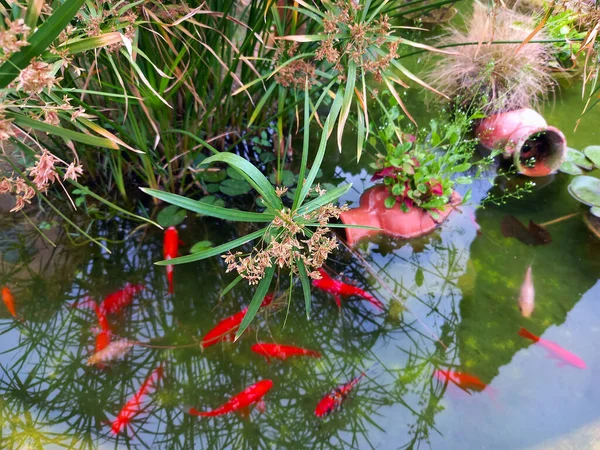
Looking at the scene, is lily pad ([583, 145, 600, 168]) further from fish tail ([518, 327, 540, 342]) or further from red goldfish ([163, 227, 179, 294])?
red goldfish ([163, 227, 179, 294])

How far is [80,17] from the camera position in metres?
→ 1.23

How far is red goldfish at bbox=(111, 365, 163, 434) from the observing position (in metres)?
1.57

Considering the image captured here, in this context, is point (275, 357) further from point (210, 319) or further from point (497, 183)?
point (497, 183)

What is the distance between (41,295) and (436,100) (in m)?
2.69

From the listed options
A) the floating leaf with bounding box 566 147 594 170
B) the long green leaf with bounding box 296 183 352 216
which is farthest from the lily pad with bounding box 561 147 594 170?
the long green leaf with bounding box 296 183 352 216

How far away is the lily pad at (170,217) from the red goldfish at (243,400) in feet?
2.89

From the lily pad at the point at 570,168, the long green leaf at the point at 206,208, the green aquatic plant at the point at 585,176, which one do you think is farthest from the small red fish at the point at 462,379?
the lily pad at the point at 570,168

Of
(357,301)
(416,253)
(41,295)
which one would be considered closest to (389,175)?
(416,253)

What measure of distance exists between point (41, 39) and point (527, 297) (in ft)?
7.08

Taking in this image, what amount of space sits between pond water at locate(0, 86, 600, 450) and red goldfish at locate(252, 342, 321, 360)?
3cm

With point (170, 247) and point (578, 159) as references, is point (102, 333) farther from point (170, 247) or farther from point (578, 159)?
point (578, 159)

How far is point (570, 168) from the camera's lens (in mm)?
2594

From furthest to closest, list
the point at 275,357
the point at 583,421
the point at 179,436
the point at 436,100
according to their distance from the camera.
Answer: the point at 436,100 → the point at 275,357 → the point at 583,421 → the point at 179,436

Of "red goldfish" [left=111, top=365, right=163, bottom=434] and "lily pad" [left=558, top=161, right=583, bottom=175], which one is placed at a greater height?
"lily pad" [left=558, top=161, right=583, bottom=175]
